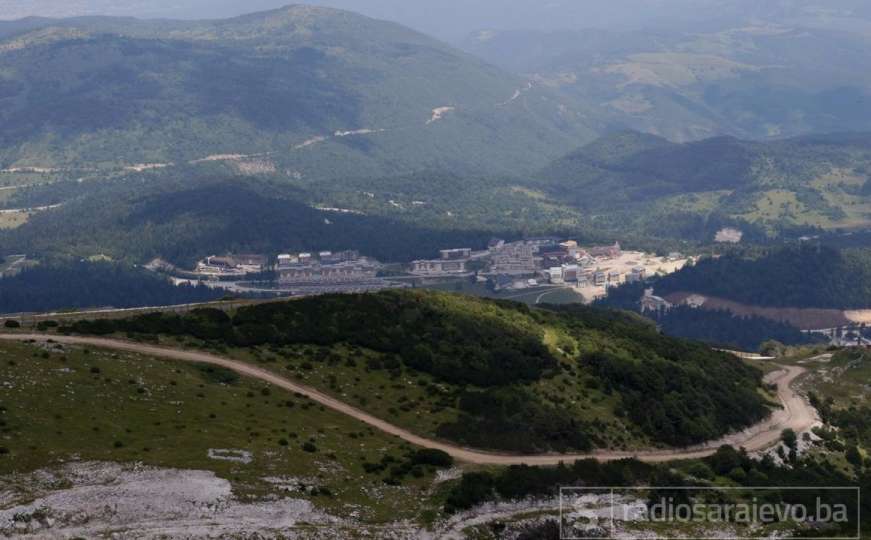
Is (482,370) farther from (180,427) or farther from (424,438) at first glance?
(180,427)

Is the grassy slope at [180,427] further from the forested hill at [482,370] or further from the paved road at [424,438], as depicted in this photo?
the forested hill at [482,370]

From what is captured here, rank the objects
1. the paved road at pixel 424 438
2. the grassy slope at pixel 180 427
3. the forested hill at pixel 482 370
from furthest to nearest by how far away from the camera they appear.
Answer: the forested hill at pixel 482 370 < the paved road at pixel 424 438 < the grassy slope at pixel 180 427

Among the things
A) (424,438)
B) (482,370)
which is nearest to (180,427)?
(424,438)

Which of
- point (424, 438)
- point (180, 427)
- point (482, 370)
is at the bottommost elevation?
point (424, 438)

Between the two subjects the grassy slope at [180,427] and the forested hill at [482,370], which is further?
the forested hill at [482,370]

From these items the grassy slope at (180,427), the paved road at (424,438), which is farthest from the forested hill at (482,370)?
the grassy slope at (180,427)

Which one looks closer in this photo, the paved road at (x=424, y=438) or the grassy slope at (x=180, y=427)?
the grassy slope at (x=180, y=427)

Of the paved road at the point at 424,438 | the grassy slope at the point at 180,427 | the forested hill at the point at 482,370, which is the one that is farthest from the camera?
the forested hill at the point at 482,370
